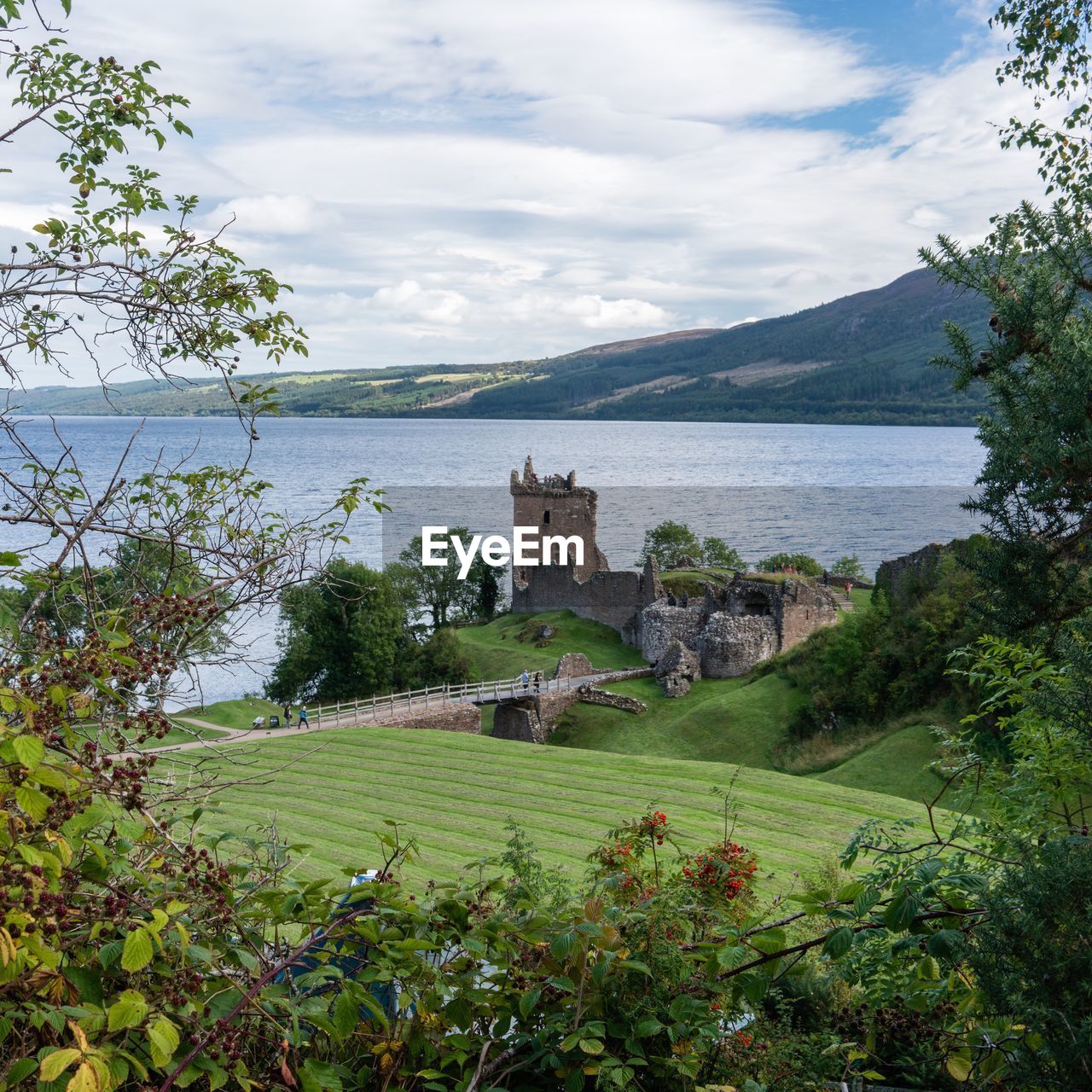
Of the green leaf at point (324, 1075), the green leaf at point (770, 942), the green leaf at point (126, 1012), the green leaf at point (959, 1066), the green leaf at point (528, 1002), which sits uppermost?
the green leaf at point (126, 1012)

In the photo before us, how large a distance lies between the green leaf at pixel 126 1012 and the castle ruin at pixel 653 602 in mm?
39007

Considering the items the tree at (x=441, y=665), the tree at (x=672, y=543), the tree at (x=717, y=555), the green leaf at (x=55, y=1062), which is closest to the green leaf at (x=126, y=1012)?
the green leaf at (x=55, y=1062)

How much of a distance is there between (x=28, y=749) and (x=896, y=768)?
23.3 meters

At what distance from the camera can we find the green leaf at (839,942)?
383 centimetres

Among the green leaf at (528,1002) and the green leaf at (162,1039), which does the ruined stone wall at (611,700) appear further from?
the green leaf at (162,1039)

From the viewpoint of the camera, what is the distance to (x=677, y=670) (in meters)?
40.4

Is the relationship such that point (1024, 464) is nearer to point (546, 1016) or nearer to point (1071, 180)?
point (546, 1016)

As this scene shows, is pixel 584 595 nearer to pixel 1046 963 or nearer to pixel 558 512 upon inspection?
pixel 558 512

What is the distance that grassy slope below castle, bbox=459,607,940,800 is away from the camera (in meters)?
23.7

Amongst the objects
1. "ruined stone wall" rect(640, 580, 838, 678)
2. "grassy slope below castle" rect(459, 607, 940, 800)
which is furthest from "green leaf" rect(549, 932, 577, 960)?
"ruined stone wall" rect(640, 580, 838, 678)

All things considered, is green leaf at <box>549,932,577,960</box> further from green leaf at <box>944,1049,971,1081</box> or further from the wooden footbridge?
the wooden footbridge

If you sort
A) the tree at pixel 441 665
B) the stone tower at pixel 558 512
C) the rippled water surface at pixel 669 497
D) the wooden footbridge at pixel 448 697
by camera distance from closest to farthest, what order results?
the wooden footbridge at pixel 448 697 → the tree at pixel 441 665 → the stone tower at pixel 558 512 → the rippled water surface at pixel 669 497

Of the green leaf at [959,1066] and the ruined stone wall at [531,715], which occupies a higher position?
the green leaf at [959,1066]

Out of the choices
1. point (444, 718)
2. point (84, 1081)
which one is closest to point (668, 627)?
point (444, 718)
